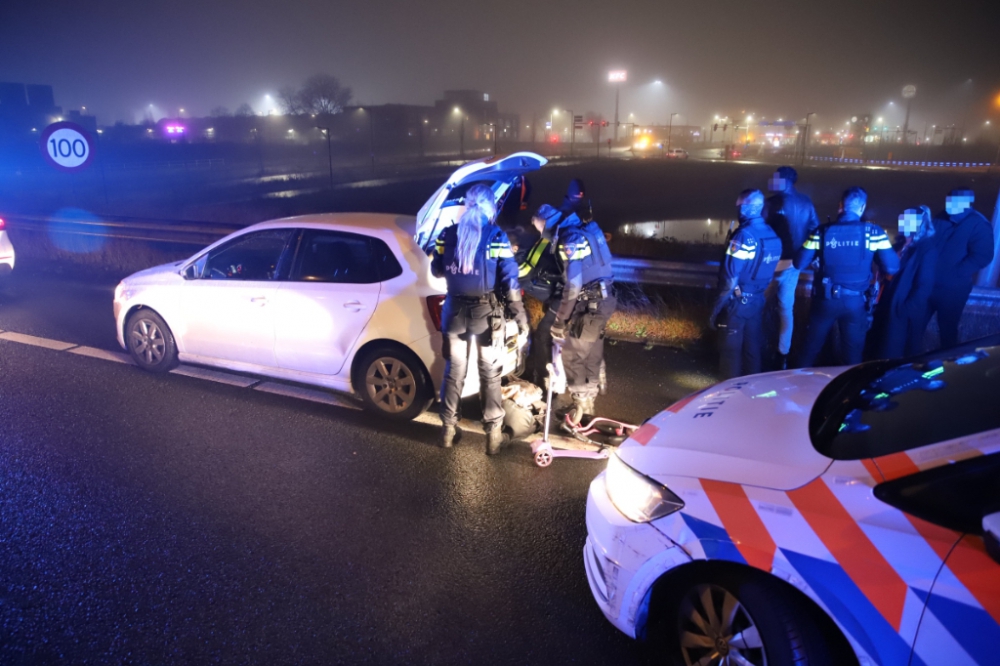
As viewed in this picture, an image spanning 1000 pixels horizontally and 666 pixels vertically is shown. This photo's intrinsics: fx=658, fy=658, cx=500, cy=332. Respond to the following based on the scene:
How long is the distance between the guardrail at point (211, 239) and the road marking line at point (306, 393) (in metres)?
3.80

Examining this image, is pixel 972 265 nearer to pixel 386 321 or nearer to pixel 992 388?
pixel 992 388

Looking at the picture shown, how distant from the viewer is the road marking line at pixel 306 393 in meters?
5.62

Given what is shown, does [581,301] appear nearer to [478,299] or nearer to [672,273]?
[478,299]

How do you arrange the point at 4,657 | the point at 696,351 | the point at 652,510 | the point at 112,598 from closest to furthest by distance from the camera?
the point at 652,510 → the point at 4,657 → the point at 112,598 → the point at 696,351

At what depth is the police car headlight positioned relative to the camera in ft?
8.30

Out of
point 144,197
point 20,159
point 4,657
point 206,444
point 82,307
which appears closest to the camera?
point 4,657

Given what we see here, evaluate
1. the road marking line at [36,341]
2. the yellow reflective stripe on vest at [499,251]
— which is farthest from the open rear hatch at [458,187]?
the road marking line at [36,341]

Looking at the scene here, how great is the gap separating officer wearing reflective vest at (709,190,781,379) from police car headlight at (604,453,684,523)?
284 centimetres

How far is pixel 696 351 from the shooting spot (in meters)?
6.98

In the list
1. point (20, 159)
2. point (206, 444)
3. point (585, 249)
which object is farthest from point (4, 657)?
point (20, 159)

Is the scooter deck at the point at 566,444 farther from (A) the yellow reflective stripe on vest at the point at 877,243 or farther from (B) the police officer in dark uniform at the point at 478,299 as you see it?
(A) the yellow reflective stripe on vest at the point at 877,243

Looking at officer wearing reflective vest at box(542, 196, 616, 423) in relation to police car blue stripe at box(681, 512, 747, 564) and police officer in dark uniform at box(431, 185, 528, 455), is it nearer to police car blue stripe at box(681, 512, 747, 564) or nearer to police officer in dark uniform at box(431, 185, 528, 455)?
police officer in dark uniform at box(431, 185, 528, 455)

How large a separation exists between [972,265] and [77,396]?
304 inches

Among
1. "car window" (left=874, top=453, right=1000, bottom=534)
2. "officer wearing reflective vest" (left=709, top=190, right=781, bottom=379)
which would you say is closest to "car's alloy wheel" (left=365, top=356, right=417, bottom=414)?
"officer wearing reflective vest" (left=709, top=190, right=781, bottom=379)
